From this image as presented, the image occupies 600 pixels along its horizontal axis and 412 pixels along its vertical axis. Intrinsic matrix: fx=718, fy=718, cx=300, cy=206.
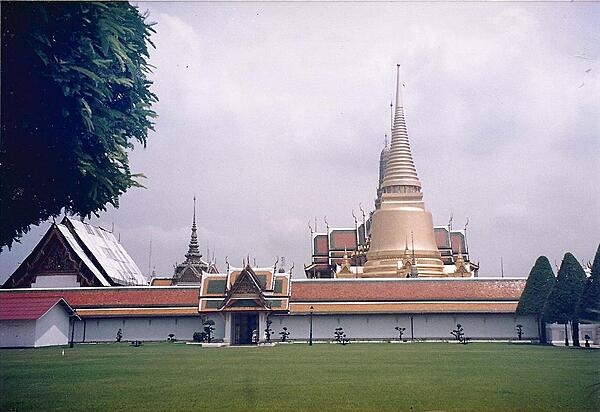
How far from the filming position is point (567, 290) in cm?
1434

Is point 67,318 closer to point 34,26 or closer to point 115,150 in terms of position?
point 115,150

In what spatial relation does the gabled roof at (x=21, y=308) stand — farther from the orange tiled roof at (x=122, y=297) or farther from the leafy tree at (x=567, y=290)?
the leafy tree at (x=567, y=290)

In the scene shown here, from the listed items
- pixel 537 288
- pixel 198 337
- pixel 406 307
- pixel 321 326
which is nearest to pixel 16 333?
pixel 198 337

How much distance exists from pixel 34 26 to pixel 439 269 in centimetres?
1892

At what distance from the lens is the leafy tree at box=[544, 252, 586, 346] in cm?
1412

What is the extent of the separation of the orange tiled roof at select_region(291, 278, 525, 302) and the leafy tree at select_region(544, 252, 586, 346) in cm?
442

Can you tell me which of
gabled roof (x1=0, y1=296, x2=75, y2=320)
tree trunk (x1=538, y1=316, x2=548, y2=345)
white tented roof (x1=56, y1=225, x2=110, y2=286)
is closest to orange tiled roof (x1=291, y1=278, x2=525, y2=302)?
tree trunk (x1=538, y1=316, x2=548, y2=345)

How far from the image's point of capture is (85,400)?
7.24 meters

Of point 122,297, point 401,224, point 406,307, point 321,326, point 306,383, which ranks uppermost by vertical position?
point 401,224

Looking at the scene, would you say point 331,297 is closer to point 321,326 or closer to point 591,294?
point 321,326

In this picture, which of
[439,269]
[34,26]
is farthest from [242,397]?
[439,269]

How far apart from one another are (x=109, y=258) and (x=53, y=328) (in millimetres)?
3344

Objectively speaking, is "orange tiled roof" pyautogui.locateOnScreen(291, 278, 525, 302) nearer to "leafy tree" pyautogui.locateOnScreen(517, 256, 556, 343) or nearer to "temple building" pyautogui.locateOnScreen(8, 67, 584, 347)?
"temple building" pyautogui.locateOnScreen(8, 67, 584, 347)

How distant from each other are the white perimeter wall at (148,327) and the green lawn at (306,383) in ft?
23.0
